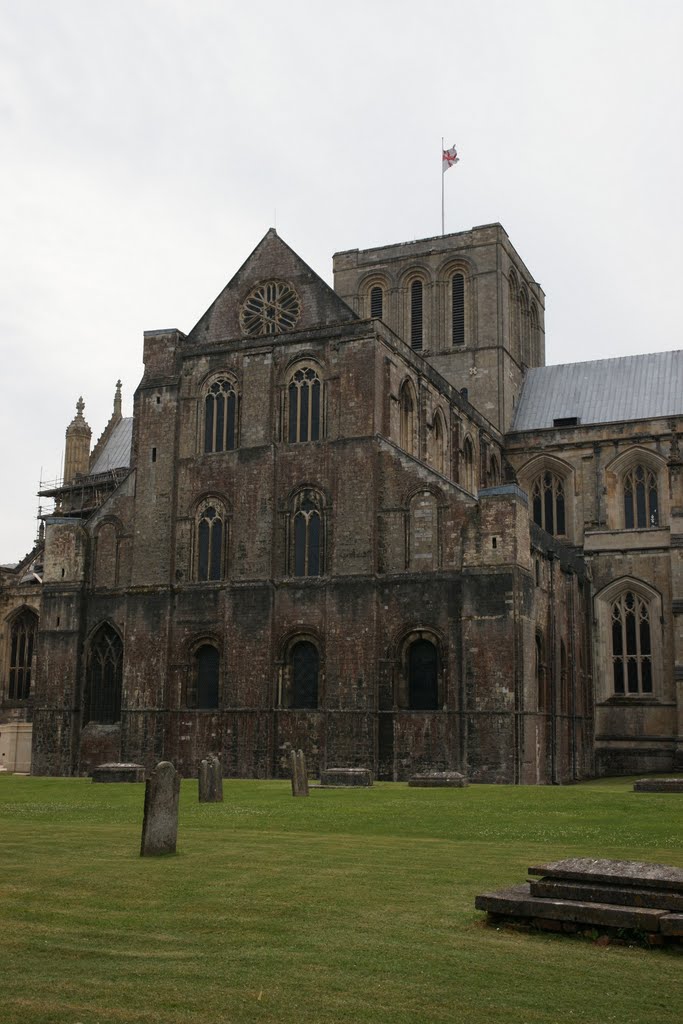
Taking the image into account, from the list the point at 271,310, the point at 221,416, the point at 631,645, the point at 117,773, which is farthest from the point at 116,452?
the point at 117,773

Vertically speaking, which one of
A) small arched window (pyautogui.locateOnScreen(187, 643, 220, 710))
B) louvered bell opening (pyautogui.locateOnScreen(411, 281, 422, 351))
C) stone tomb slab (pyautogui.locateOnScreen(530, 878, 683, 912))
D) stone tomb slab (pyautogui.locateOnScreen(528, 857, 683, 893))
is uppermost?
louvered bell opening (pyautogui.locateOnScreen(411, 281, 422, 351))

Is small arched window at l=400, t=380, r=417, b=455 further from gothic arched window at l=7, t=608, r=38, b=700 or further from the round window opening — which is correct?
gothic arched window at l=7, t=608, r=38, b=700

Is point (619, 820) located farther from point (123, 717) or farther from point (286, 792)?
point (123, 717)

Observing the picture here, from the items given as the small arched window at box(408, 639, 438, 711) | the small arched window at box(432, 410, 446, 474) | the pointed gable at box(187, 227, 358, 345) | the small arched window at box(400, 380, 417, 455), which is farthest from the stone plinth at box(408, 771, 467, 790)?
the pointed gable at box(187, 227, 358, 345)

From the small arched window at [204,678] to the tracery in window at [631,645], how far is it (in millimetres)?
17796

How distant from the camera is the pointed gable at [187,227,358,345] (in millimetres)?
42281

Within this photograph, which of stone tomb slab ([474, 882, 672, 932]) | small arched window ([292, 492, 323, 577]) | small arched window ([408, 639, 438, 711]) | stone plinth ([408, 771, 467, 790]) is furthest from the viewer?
small arched window ([292, 492, 323, 577])

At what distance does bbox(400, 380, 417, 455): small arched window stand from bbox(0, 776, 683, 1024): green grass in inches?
993

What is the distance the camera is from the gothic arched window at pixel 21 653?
2130 inches

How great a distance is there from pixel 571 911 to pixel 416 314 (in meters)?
49.9

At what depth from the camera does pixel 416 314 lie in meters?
57.3

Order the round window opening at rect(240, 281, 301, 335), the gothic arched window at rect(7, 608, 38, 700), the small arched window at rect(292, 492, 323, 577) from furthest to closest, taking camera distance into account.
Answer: the gothic arched window at rect(7, 608, 38, 700), the round window opening at rect(240, 281, 301, 335), the small arched window at rect(292, 492, 323, 577)

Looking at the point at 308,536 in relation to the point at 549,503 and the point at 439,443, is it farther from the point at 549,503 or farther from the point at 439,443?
the point at 549,503

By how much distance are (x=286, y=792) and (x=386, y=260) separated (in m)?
36.2
